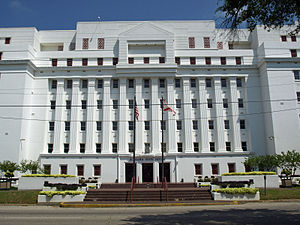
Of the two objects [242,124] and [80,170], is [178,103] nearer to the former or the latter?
[242,124]

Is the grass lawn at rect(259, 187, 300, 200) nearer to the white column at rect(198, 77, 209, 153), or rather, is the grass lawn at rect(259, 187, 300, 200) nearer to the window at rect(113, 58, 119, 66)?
the white column at rect(198, 77, 209, 153)

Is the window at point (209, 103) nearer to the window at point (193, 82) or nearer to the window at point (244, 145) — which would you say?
the window at point (193, 82)

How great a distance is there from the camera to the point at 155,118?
38875 millimetres

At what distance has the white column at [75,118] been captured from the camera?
125 ft

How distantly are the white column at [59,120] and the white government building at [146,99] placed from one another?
15cm

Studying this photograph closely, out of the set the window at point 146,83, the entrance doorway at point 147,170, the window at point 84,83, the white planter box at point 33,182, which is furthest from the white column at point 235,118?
the white planter box at point 33,182

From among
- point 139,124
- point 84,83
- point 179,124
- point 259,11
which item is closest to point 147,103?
point 139,124

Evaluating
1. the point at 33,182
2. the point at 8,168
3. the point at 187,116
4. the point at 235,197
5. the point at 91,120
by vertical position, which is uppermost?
the point at 187,116

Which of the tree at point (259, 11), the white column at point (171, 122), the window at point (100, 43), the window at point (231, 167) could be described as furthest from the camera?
the window at point (100, 43)

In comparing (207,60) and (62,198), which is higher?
(207,60)

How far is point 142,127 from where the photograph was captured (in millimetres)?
38781

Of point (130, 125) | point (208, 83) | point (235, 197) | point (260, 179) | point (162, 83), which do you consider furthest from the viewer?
point (208, 83)

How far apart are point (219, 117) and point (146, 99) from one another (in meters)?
11.4

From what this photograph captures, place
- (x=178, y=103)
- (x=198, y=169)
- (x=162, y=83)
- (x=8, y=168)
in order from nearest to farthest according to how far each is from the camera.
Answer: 1. (x=8, y=168)
2. (x=198, y=169)
3. (x=178, y=103)
4. (x=162, y=83)
